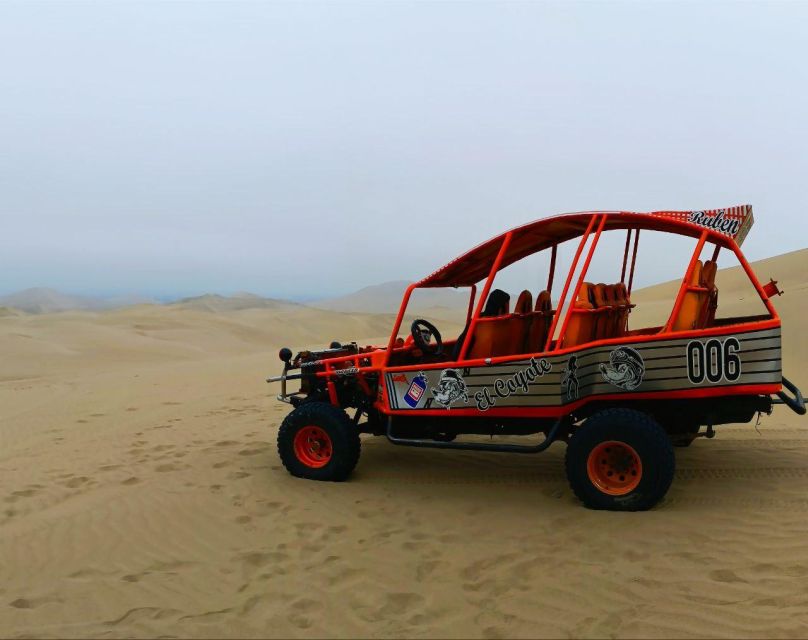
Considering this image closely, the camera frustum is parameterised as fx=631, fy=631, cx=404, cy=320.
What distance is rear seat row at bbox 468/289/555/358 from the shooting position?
18.0 ft

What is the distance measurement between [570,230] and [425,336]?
1.79 m

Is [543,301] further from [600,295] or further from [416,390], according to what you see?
[416,390]

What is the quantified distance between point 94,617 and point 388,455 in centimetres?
362

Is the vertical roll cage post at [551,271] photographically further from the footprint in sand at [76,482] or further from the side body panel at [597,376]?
the footprint in sand at [76,482]

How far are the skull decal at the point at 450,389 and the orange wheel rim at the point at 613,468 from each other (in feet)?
3.78

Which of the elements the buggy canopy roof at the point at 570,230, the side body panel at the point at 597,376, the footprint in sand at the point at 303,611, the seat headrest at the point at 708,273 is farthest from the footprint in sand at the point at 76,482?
the seat headrest at the point at 708,273

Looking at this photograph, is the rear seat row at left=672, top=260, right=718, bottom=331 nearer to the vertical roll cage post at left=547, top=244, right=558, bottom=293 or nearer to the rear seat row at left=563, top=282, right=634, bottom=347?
the rear seat row at left=563, top=282, right=634, bottom=347

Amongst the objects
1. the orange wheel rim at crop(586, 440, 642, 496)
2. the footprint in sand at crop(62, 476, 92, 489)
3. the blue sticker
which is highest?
the blue sticker

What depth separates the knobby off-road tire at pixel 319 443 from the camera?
589cm

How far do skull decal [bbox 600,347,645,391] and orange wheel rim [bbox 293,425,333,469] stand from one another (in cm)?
271

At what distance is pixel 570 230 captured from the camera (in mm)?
Result: 5922

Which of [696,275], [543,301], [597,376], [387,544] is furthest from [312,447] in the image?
[696,275]

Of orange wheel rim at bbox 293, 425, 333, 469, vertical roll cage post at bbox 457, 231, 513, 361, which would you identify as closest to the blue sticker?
vertical roll cage post at bbox 457, 231, 513, 361

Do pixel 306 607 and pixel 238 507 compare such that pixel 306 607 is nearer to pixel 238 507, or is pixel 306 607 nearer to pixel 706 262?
pixel 238 507
